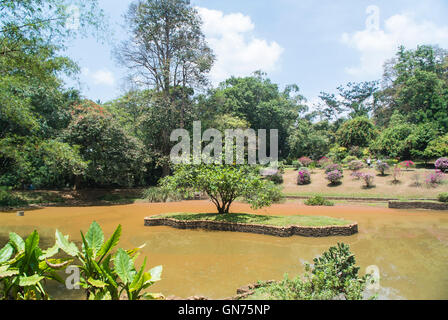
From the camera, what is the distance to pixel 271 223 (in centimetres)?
901

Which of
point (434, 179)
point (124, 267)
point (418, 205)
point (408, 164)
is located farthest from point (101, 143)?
point (408, 164)

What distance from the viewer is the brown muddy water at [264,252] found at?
480cm

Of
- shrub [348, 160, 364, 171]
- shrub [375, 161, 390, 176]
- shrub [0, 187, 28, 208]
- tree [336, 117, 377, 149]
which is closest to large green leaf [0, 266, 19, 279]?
shrub [0, 187, 28, 208]

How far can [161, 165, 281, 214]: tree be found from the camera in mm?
10148

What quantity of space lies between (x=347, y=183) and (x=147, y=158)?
14128 mm

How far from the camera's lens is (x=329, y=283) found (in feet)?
11.3

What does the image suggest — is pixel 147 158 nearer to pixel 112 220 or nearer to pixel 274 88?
pixel 112 220

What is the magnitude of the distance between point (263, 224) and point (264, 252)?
82.7 inches

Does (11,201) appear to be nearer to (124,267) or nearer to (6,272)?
(6,272)

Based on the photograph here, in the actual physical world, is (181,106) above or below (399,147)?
above

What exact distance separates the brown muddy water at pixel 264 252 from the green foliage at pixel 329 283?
1008 mm

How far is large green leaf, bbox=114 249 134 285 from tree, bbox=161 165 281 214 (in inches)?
278

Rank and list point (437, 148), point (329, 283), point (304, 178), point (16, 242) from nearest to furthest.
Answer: point (16, 242)
point (329, 283)
point (437, 148)
point (304, 178)
